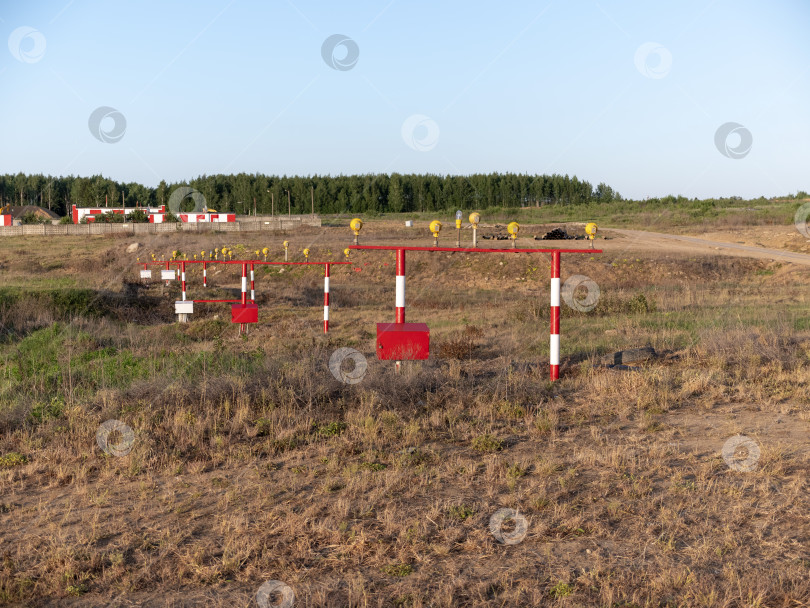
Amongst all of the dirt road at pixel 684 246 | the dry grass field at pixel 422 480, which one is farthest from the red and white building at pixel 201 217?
the dry grass field at pixel 422 480

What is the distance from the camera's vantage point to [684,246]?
3769 cm

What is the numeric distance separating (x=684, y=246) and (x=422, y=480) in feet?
119

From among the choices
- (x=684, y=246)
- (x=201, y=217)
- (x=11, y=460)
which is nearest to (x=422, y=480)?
(x=11, y=460)

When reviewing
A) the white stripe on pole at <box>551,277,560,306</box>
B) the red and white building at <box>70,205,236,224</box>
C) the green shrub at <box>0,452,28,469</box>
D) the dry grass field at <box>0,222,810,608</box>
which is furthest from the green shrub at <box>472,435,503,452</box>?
the red and white building at <box>70,205,236,224</box>

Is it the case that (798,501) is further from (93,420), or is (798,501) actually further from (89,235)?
(89,235)

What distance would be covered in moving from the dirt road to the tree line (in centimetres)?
7647

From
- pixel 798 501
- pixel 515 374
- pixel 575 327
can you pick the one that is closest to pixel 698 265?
pixel 575 327

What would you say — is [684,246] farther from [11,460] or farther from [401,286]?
[11,460]

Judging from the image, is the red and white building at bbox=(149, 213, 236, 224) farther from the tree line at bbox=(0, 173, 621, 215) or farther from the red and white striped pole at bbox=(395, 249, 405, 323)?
the red and white striped pole at bbox=(395, 249, 405, 323)

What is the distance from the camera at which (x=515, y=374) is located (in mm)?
7750

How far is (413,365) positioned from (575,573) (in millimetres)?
4469

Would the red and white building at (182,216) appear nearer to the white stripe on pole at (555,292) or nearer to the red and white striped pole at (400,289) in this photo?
the red and white striped pole at (400,289)

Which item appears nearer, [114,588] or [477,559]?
[114,588]

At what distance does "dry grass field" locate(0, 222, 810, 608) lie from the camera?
11.3 ft
